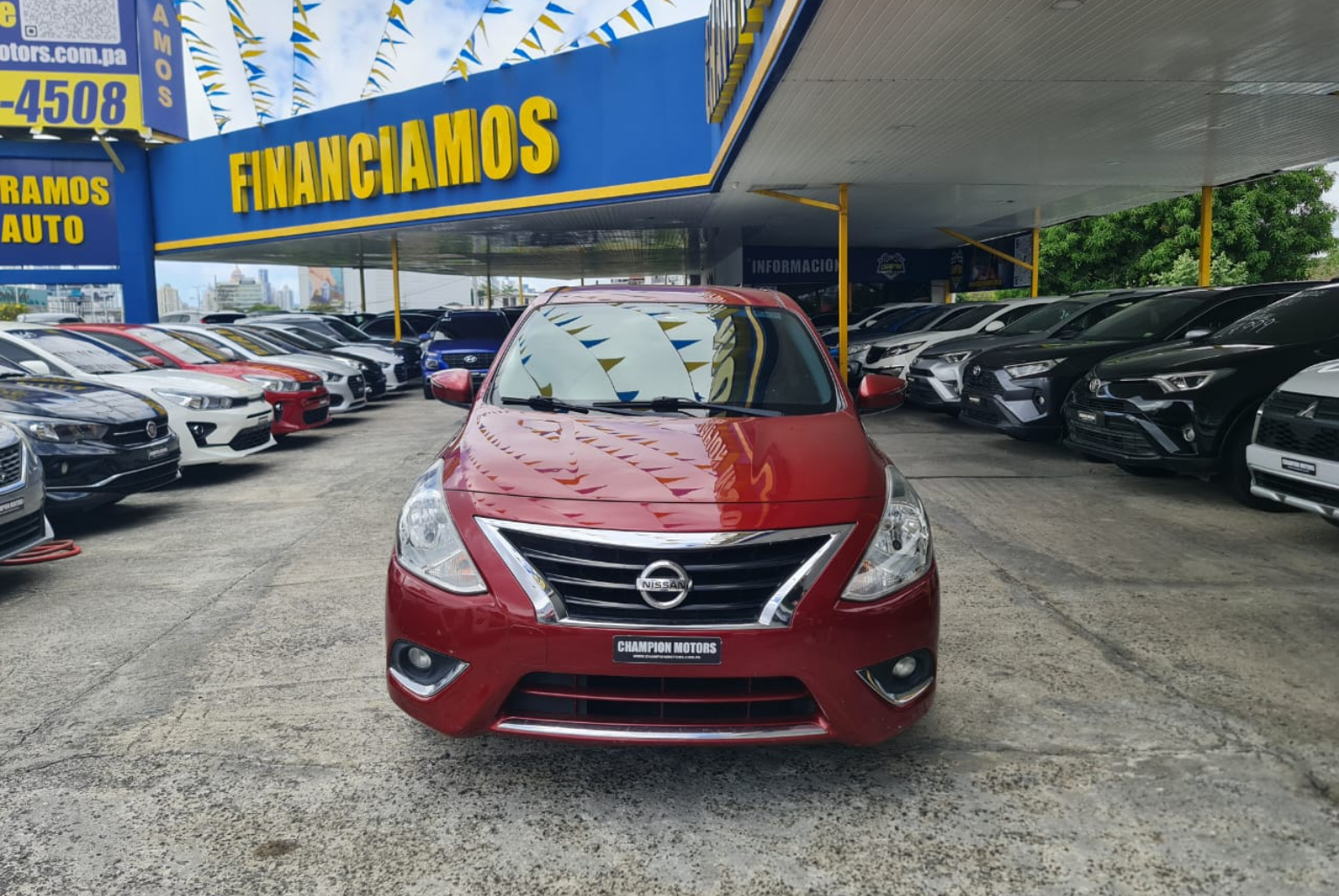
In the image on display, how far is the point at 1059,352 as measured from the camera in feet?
31.0

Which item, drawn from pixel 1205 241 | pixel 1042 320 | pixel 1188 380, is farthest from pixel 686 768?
pixel 1205 241

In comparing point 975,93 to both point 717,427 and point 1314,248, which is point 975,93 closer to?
point 717,427

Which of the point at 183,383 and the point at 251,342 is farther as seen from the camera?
the point at 251,342

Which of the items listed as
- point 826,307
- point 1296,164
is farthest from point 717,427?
point 826,307

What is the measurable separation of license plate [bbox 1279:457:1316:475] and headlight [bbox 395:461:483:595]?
4763 millimetres

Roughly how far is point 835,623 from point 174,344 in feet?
34.2

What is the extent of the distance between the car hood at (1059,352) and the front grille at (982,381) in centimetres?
10

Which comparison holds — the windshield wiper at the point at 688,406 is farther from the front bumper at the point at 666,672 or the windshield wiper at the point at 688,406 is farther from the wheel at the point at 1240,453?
the wheel at the point at 1240,453

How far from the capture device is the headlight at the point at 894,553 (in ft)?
9.73

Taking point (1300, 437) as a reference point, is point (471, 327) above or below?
above

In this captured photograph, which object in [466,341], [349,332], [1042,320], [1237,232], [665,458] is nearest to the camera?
[665,458]

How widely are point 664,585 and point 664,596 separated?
0.03 meters

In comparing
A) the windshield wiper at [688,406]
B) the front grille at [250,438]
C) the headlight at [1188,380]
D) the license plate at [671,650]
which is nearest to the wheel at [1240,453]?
the headlight at [1188,380]

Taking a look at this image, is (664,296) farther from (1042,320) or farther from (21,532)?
(1042,320)
